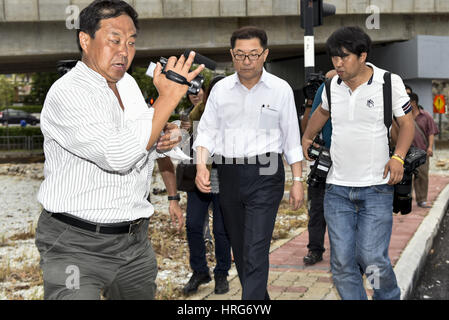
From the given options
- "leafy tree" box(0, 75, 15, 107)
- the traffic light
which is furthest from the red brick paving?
"leafy tree" box(0, 75, 15, 107)

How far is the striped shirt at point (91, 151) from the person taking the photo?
2.61 meters

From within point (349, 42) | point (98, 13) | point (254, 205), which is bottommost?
point (254, 205)

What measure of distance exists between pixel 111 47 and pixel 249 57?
2010mm

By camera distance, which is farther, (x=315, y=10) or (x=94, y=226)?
(x=315, y=10)

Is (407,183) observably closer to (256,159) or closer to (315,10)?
(256,159)

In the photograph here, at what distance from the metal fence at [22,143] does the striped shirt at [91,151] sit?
3094 centimetres

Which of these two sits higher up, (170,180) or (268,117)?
(268,117)

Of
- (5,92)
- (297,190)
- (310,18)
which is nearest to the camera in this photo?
(297,190)

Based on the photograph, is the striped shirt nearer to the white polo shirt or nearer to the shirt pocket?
the shirt pocket

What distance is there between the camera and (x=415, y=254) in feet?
23.6

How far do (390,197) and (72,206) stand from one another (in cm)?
267

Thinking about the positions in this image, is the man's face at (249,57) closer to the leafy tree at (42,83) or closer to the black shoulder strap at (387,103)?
the black shoulder strap at (387,103)

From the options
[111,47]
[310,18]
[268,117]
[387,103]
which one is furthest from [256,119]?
[310,18]

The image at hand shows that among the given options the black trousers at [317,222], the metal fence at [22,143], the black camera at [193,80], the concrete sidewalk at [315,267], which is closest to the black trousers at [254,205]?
the concrete sidewalk at [315,267]
